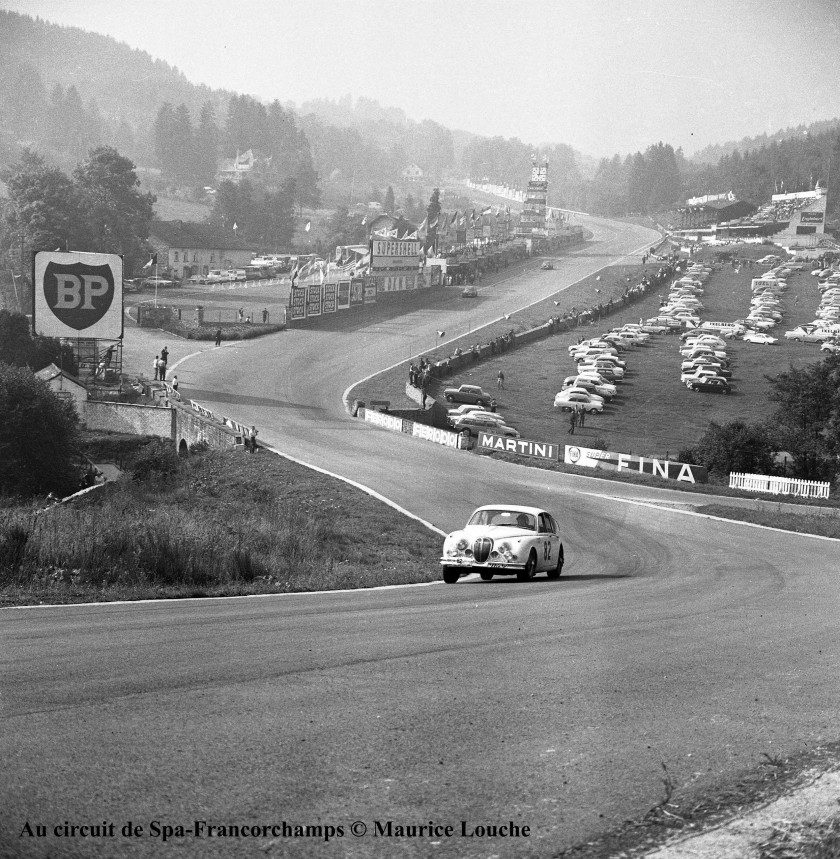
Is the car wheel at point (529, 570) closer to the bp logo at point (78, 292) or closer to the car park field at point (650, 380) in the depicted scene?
the car park field at point (650, 380)

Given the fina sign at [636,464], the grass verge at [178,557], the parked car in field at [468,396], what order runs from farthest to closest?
the parked car in field at [468,396] → the fina sign at [636,464] → the grass verge at [178,557]

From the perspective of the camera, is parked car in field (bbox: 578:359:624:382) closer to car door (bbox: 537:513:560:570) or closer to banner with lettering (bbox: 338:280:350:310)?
banner with lettering (bbox: 338:280:350:310)

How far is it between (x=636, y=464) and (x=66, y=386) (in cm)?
3487

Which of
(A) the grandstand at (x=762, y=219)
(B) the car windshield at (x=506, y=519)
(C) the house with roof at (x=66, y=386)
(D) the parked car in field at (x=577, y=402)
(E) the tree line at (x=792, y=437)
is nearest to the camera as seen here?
(B) the car windshield at (x=506, y=519)

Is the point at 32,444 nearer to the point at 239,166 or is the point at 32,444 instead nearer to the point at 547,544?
the point at 547,544

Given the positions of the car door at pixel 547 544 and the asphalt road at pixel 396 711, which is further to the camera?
the car door at pixel 547 544

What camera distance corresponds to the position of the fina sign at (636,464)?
42656 millimetres

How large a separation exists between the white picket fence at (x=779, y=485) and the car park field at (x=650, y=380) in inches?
314

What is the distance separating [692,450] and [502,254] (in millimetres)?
70300

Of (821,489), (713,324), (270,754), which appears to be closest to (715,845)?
(270,754)

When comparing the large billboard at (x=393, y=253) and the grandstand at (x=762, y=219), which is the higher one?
the grandstand at (x=762, y=219)

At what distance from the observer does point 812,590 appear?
1858 cm

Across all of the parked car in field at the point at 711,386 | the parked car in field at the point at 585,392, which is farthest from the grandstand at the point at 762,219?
the parked car in field at the point at 585,392

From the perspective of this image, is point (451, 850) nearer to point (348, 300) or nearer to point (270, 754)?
point (270, 754)
